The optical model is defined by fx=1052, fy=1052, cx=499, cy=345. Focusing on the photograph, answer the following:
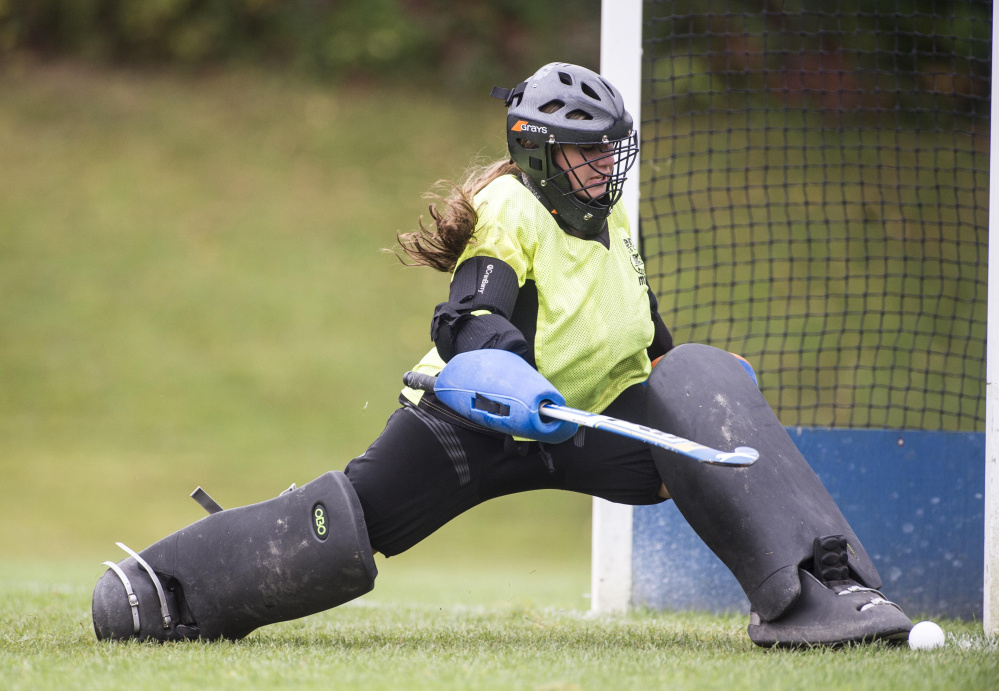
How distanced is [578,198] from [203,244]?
9.71 m

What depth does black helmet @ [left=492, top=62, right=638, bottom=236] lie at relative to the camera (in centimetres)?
237

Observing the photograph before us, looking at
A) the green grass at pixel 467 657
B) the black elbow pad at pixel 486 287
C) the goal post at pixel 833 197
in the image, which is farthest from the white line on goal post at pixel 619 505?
the goal post at pixel 833 197

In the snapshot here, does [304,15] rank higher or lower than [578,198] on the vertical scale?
higher

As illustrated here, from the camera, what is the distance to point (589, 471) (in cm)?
246

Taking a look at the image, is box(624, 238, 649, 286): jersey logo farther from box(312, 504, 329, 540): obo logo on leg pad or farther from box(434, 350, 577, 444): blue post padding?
box(312, 504, 329, 540): obo logo on leg pad

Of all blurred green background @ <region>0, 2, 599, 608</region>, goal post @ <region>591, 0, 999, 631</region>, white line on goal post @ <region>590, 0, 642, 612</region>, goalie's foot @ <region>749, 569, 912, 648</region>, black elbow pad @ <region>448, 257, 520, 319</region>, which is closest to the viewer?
goalie's foot @ <region>749, 569, 912, 648</region>

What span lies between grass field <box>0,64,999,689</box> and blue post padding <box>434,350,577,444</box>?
59cm

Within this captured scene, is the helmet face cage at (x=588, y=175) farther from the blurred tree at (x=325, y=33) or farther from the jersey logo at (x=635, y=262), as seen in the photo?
the blurred tree at (x=325, y=33)

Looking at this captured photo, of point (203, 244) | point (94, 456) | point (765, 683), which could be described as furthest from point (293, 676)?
point (203, 244)

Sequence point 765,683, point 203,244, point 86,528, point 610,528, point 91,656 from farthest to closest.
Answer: point 203,244, point 86,528, point 610,528, point 91,656, point 765,683

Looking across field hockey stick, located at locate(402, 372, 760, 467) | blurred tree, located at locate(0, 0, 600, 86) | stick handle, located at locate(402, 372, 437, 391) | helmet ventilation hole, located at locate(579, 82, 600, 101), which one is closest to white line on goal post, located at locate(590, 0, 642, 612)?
helmet ventilation hole, located at locate(579, 82, 600, 101)

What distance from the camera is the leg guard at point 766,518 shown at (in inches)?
81.6

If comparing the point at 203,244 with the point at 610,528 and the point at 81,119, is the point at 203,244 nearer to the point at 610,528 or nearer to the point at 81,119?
the point at 81,119

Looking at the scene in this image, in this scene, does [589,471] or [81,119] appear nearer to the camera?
[589,471]
